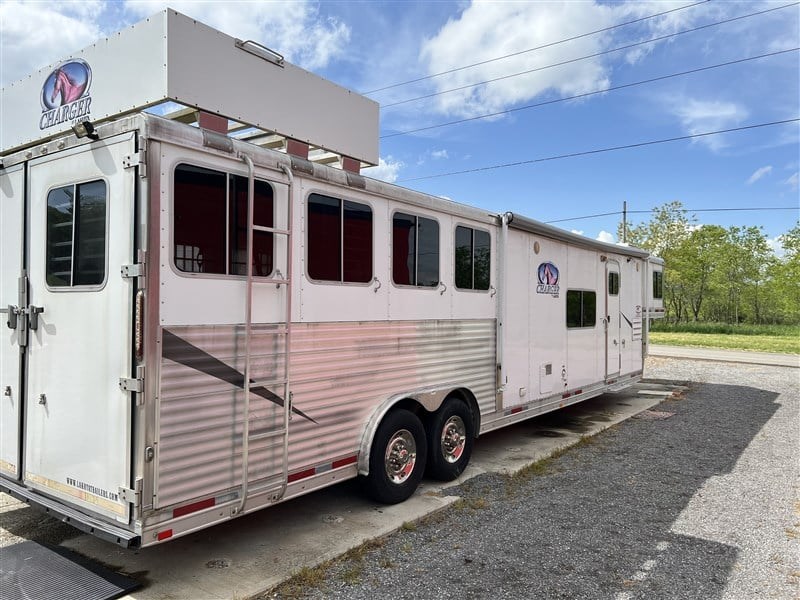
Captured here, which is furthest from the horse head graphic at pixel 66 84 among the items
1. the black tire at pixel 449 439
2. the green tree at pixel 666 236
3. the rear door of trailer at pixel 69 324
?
the green tree at pixel 666 236

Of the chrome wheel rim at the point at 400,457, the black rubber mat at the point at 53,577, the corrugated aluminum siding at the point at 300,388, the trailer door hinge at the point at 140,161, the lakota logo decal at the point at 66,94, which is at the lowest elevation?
the black rubber mat at the point at 53,577

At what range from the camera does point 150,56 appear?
11.4ft

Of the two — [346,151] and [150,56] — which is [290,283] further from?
[150,56]

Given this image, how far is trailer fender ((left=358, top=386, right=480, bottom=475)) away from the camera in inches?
182

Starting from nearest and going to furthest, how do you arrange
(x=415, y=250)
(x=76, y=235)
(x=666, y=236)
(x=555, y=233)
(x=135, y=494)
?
(x=135, y=494), (x=76, y=235), (x=415, y=250), (x=555, y=233), (x=666, y=236)

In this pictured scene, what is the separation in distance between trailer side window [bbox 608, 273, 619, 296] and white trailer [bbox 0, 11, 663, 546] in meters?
4.84

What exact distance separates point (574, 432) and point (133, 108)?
6826mm

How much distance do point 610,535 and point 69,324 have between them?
4.21 metres

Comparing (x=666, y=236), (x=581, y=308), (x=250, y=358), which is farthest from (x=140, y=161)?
(x=666, y=236)

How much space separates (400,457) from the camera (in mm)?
5035

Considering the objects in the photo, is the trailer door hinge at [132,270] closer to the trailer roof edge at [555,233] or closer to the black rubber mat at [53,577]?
the black rubber mat at [53,577]

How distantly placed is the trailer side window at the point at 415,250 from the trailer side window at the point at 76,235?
2.31 m

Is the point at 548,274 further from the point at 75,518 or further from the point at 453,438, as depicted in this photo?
the point at 75,518

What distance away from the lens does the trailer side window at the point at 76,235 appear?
3465 millimetres
